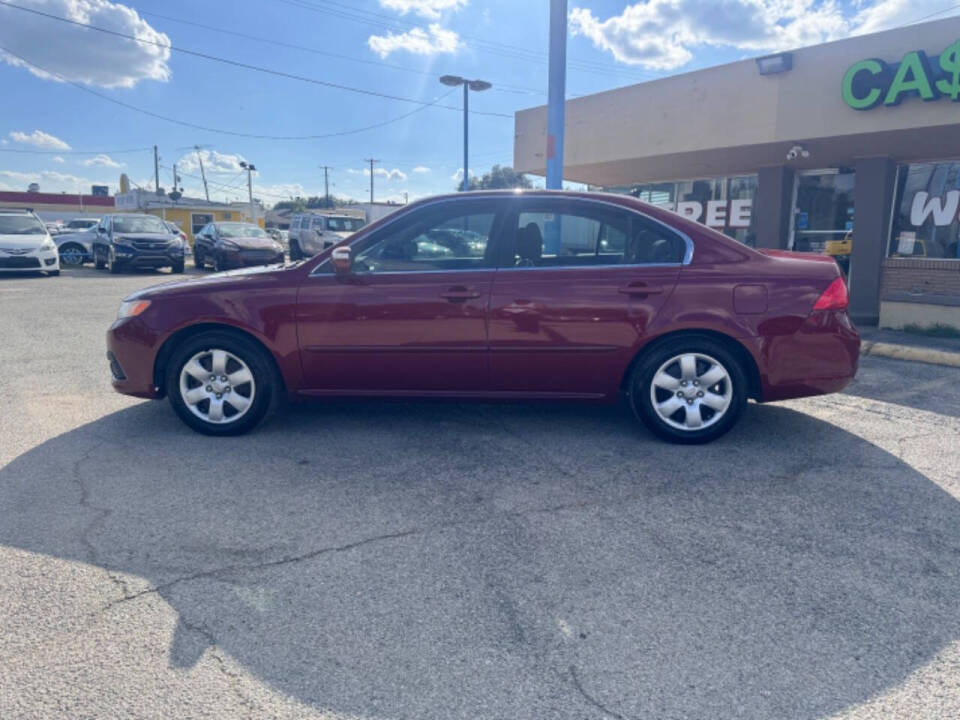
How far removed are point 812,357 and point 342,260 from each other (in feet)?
10.2

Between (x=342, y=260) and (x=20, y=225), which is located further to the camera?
(x=20, y=225)

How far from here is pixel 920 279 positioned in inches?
391

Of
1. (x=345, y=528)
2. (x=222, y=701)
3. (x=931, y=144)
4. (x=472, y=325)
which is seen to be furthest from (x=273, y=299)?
(x=931, y=144)

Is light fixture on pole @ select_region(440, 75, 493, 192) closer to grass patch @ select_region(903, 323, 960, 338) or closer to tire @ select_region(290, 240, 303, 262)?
tire @ select_region(290, 240, 303, 262)

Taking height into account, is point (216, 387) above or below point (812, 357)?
below

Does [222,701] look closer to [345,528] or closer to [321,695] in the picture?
[321,695]

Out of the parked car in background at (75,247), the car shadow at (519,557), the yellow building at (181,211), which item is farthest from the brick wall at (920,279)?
the yellow building at (181,211)

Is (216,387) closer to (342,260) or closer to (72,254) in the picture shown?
(342,260)

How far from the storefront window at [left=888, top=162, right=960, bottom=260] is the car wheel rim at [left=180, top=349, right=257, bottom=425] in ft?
33.1

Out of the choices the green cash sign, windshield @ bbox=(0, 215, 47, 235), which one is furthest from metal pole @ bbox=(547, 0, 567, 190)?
windshield @ bbox=(0, 215, 47, 235)

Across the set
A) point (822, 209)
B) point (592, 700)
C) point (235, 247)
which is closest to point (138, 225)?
point (235, 247)

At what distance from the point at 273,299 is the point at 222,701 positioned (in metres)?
2.86

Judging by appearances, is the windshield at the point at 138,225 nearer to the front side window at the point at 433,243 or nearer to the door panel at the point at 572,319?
the front side window at the point at 433,243

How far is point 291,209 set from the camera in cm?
10706
